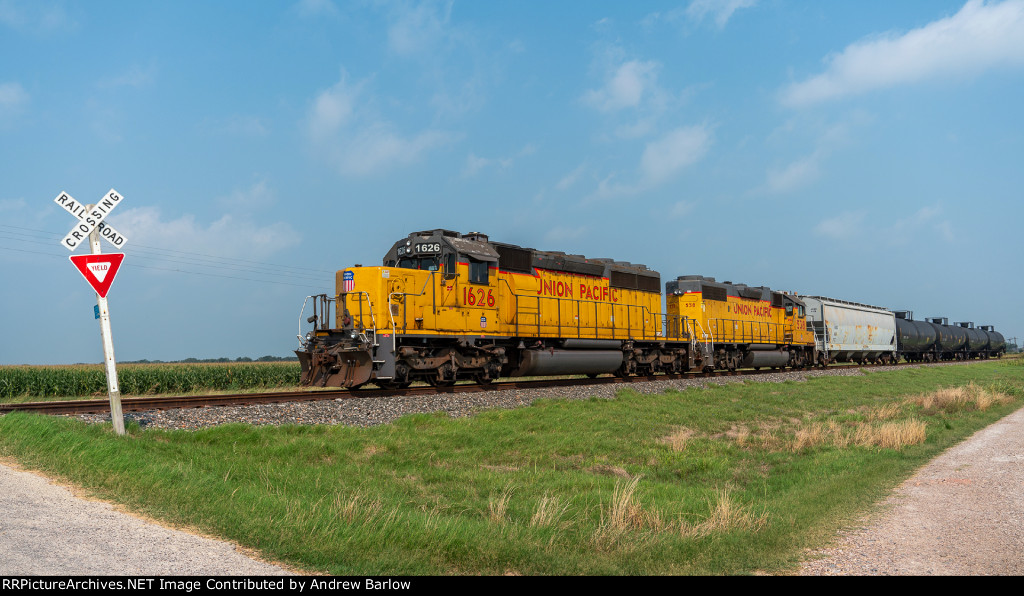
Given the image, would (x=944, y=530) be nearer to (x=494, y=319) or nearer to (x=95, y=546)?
(x=95, y=546)

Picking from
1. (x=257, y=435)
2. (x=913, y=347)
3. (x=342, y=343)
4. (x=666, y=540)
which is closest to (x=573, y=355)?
(x=342, y=343)

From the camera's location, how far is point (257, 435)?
11.0m

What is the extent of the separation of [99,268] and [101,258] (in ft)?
0.49

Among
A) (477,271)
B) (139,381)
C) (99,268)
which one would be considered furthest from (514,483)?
(139,381)

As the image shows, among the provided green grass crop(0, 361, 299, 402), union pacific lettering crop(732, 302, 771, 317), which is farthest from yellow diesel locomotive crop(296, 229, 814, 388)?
green grass crop(0, 361, 299, 402)

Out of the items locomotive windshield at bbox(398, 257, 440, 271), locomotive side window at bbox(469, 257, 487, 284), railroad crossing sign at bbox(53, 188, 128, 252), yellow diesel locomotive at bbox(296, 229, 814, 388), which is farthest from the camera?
locomotive side window at bbox(469, 257, 487, 284)

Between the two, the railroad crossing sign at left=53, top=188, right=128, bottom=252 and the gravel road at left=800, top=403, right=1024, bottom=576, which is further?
the railroad crossing sign at left=53, top=188, right=128, bottom=252

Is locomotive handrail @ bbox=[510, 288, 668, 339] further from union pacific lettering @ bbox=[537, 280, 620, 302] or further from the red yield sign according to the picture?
the red yield sign

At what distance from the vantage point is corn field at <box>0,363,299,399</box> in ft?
84.5

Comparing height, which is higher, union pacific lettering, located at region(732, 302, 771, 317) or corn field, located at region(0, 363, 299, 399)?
union pacific lettering, located at region(732, 302, 771, 317)

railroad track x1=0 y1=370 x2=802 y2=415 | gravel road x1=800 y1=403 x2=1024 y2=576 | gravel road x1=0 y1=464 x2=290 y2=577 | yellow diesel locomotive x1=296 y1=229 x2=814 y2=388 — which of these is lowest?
gravel road x1=800 y1=403 x2=1024 y2=576

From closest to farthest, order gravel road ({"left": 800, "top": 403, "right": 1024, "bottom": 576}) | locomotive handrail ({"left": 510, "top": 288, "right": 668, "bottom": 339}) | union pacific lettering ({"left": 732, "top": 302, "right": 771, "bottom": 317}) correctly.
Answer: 1. gravel road ({"left": 800, "top": 403, "right": 1024, "bottom": 576})
2. locomotive handrail ({"left": 510, "top": 288, "right": 668, "bottom": 339})
3. union pacific lettering ({"left": 732, "top": 302, "right": 771, "bottom": 317})

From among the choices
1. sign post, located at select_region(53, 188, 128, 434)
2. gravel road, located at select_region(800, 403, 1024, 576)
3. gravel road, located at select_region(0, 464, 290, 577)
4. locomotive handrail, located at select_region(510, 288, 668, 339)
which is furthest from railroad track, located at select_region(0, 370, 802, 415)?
gravel road, located at select_region(800, 403, 1024, 576)

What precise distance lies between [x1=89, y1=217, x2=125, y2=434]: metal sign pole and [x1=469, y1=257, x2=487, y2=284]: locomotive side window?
10.00m
